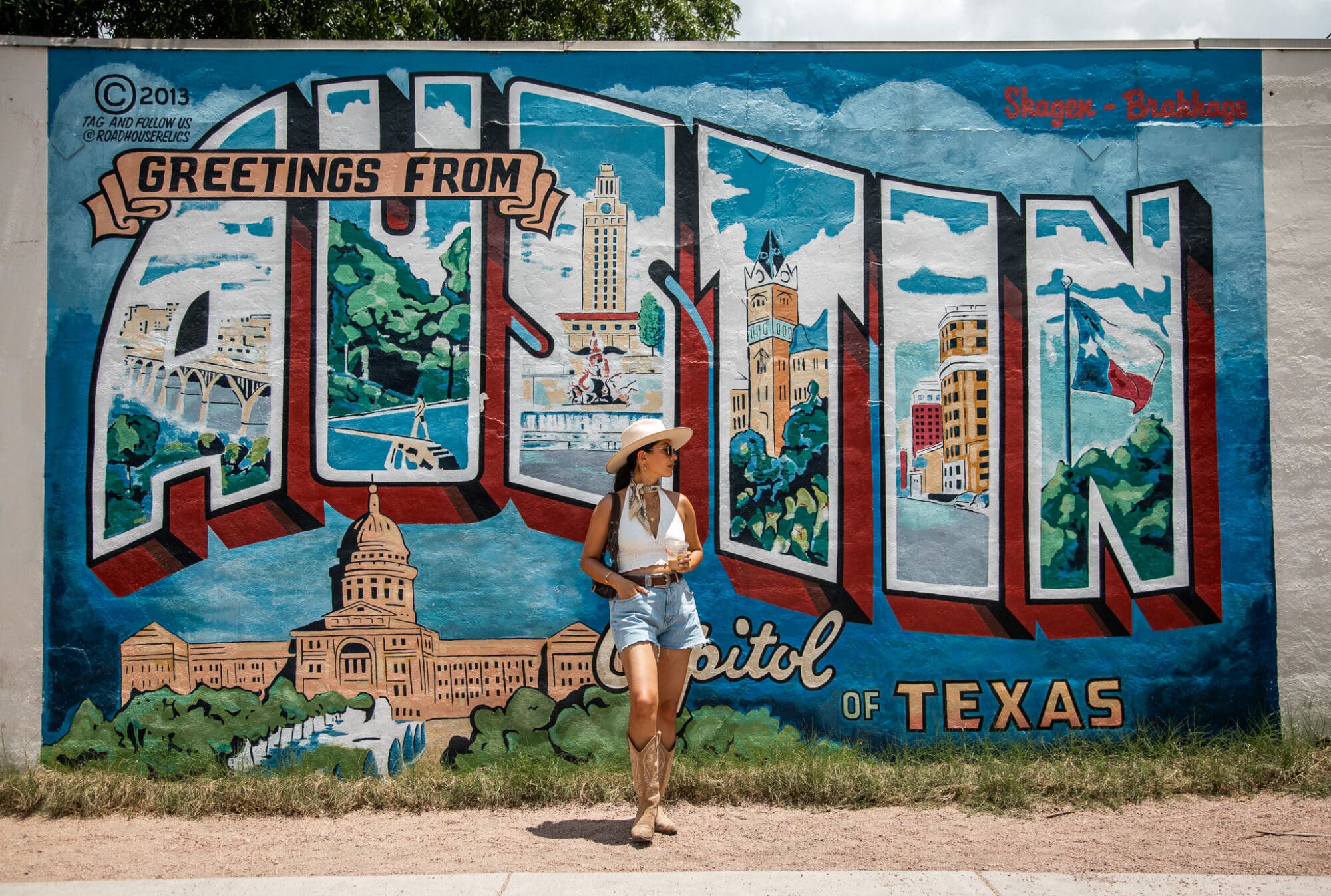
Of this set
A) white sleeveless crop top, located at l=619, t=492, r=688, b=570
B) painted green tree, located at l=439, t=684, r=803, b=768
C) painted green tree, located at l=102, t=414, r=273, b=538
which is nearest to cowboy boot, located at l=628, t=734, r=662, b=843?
white sleeveless crop top, located at l=619, t=492, r=688, b=570

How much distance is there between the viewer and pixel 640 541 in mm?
4824

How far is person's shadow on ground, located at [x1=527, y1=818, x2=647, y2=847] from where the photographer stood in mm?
4793

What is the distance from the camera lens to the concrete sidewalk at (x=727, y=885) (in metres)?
4.23

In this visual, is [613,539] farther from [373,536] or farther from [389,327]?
[389,327]

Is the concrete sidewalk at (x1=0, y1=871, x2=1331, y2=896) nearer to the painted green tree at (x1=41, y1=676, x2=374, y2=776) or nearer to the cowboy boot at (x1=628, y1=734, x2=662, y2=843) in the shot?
the cowboy boot at (x1=628, y1=734, x2=662, y2=843)

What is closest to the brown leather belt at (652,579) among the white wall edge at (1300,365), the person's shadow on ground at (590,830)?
the person's shadow on ground at (590,830)

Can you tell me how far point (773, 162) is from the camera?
5.95 m

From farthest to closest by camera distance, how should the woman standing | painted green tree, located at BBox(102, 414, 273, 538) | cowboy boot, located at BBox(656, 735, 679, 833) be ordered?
painted green tree, located at BBox(102, 414, 273, 538), cowboy boot, located at BBox(656, 735, 679, 833), the woman standing

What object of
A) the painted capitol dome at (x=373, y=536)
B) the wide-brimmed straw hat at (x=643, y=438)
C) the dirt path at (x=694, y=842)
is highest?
the wide-brimmed straw hat at (x=643, y=438)

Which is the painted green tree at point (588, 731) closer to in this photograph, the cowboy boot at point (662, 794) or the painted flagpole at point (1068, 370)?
the cowboy boot at point (662, 794)

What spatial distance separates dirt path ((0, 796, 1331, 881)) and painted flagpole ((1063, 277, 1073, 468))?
1999 mm

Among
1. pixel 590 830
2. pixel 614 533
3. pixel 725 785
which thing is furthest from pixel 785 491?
pixel 590 830

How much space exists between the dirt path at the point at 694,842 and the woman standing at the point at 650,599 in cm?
34

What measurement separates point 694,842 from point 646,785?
37cm
